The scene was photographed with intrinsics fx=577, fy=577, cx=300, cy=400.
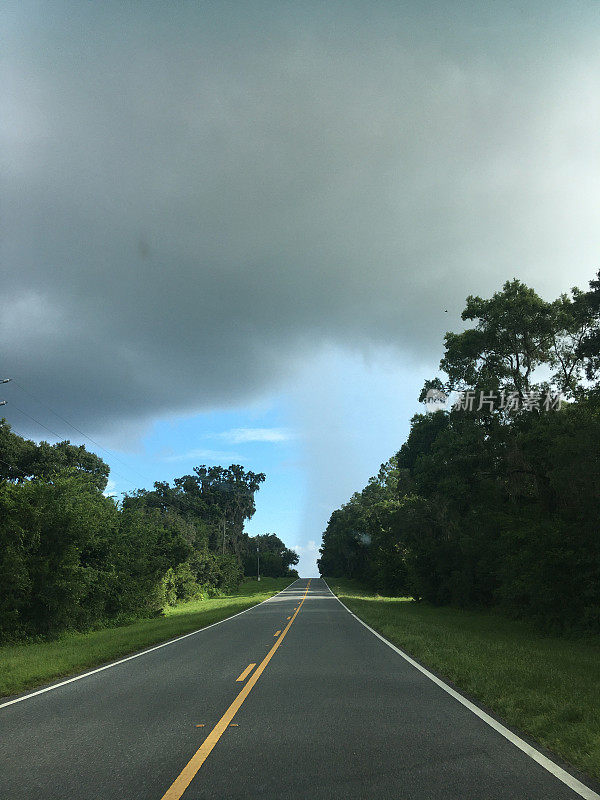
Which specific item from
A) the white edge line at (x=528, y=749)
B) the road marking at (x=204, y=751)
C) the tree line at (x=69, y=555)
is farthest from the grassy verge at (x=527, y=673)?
the tree line at (x=69, y=555)

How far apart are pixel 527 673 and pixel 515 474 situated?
15517 millimetres

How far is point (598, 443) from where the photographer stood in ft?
57.9

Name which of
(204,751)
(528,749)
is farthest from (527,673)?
(204,751)

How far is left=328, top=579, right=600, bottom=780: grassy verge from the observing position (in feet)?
20.9

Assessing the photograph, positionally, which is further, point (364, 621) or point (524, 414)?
point (524, 414)

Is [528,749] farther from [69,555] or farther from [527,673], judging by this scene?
[69,555]

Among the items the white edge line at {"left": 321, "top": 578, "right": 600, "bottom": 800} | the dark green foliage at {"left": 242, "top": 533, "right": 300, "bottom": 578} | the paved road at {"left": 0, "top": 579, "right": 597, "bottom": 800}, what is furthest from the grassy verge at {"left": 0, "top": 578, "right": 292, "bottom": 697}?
the dark green foliage at {"left": 242, "top": 533, "right": 300, "bottom": 578}

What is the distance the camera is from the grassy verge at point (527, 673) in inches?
251

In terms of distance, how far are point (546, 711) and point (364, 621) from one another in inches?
696

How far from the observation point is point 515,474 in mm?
24969

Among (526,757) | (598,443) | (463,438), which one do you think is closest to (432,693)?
(526,757)

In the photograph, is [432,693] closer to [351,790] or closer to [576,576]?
[351,790]

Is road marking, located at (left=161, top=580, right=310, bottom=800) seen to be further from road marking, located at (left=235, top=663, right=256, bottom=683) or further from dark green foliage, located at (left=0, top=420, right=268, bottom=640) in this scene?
dark green foliage, located at (left=0, top=420, right=268, bottom=640)

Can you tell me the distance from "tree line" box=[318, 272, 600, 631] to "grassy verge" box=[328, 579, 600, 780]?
212cm
